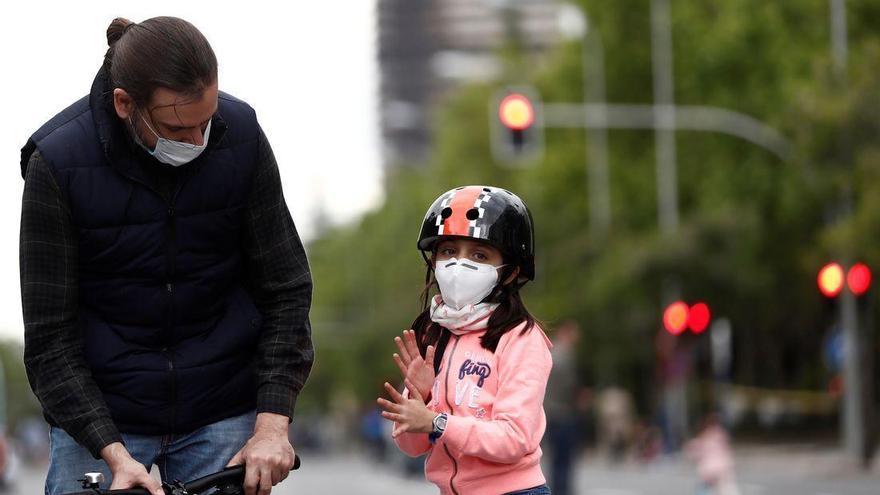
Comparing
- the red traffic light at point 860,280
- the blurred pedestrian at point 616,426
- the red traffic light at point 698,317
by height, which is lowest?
the blurred pedestrian at point 616,426

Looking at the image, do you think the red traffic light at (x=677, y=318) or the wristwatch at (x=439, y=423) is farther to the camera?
the red traffic light at (x=677, y=318)

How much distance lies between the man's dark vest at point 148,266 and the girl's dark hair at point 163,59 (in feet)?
0.61

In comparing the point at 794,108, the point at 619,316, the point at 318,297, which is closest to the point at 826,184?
the point at 794,108

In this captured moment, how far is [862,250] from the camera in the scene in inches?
955

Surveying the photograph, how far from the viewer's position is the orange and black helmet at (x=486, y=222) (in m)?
4.76

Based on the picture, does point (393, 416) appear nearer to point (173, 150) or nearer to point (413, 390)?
point (413, 390)

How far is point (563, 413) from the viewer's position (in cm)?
1491

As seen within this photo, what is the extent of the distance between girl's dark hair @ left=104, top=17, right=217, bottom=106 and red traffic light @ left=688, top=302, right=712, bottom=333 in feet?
98.6

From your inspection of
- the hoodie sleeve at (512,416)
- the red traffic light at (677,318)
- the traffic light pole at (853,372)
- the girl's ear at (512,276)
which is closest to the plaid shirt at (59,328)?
the hoodie sleeve at (512,416)

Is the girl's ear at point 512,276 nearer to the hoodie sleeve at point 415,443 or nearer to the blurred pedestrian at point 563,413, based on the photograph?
the hoodie sleeve at point 415,443

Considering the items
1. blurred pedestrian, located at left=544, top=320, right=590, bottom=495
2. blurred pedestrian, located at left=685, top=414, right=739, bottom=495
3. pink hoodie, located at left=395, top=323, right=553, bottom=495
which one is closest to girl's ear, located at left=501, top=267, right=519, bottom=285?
pink hoodie, located at left=395, top=323, right=553, bottom=495

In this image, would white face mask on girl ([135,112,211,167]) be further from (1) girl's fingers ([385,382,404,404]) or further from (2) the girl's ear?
(2) the girl's ear

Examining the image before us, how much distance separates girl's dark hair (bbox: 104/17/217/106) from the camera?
13.2 ft

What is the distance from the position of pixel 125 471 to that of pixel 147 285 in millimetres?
464
